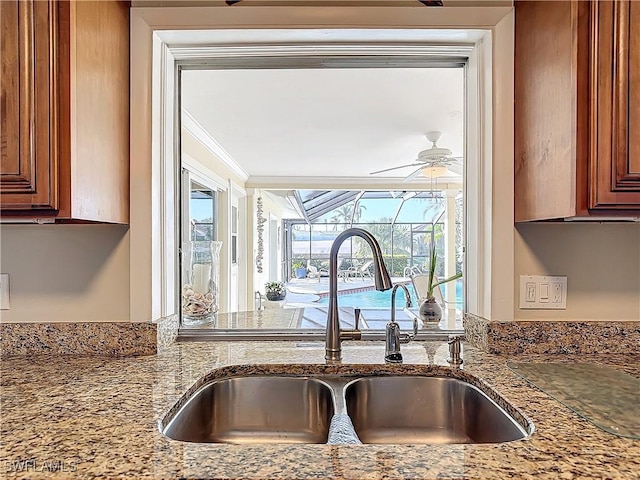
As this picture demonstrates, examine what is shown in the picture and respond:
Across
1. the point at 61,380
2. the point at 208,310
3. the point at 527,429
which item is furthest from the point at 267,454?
the point at 208,310

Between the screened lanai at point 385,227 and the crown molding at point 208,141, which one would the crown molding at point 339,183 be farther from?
the crown molding at point 208,141

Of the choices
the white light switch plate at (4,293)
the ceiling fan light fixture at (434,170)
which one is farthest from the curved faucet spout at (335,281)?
the ceiling fan light fixture at (434,170)

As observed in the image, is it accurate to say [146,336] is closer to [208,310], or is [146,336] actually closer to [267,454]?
[208,310]

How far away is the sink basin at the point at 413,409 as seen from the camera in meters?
1.10

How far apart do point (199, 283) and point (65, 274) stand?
494 mm

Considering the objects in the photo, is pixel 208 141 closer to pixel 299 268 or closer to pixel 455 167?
pixel 455 167

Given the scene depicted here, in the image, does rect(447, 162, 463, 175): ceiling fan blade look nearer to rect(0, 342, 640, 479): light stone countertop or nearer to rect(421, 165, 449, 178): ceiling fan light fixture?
rect(421, 165, 449, 178): ceiling fan light fixture

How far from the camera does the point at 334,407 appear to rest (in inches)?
41.6

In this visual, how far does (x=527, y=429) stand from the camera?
0.83 m

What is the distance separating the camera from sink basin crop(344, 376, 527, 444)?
3.61 ft

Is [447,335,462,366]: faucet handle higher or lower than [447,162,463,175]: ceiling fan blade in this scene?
lower

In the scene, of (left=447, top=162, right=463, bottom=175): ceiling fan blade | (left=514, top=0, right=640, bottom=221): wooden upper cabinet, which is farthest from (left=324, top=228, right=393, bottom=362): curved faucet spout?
(left=447, top=162, right=463, bottom=175): ceiling fan blade

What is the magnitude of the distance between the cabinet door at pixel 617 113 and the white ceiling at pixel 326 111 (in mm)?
923

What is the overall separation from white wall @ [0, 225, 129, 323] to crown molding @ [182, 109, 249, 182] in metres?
1.47
